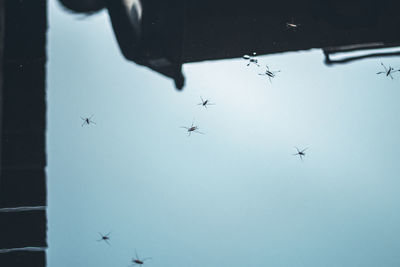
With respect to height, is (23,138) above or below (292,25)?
below

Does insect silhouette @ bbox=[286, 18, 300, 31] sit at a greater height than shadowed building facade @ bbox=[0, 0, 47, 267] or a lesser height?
greater

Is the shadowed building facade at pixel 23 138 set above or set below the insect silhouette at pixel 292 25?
below

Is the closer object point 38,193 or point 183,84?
point 38,193

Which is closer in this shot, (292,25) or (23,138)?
(23,138)

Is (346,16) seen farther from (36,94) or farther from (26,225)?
(26,225)

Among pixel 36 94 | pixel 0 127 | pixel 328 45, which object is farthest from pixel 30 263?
pixel 328 45

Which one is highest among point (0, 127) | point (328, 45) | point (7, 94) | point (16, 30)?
point (16, 30)

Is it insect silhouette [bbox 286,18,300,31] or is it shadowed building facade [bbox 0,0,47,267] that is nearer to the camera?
shadowed building facade [bbox 0,0,47,267]

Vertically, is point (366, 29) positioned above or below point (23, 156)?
above

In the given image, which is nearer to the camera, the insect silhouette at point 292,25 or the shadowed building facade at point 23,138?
the shadowed building facade at point 23,138
